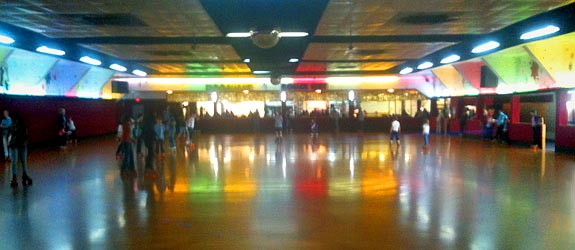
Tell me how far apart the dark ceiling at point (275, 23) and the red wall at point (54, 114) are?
316 centimetres

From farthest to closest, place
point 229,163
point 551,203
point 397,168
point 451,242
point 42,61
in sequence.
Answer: point 42,61, point 229,163, point 397,168, point 551,203, point 451,242

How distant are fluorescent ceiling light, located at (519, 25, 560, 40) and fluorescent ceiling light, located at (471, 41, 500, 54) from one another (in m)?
1.51

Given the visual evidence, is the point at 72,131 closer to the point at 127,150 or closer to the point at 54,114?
the point at 54,114

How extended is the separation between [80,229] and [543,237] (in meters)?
5.81

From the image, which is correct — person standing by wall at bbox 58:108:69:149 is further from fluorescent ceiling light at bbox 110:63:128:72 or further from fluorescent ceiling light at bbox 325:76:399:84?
fluorescent ceiling light at bbox 325:76:399:84

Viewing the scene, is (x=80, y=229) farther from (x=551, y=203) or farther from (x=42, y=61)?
(x=42, y=61)

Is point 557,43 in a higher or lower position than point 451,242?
higher

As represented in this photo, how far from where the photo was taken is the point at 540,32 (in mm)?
11711

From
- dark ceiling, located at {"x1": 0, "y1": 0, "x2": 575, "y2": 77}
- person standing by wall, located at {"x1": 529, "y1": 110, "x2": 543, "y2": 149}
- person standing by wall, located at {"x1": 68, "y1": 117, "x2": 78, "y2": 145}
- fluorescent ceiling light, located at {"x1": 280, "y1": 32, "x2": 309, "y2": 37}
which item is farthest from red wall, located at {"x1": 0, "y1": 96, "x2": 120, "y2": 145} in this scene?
person standing by wall, located at {"x1": 529, "y1": 110, "x2": 543, "y2": 149}

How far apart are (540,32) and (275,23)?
21.8 feet

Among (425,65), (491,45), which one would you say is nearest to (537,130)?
(491,45)

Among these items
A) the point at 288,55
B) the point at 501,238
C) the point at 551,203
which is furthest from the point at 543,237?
the point at 288,55

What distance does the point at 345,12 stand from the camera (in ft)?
35.2

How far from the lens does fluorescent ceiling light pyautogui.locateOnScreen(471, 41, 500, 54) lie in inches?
562
